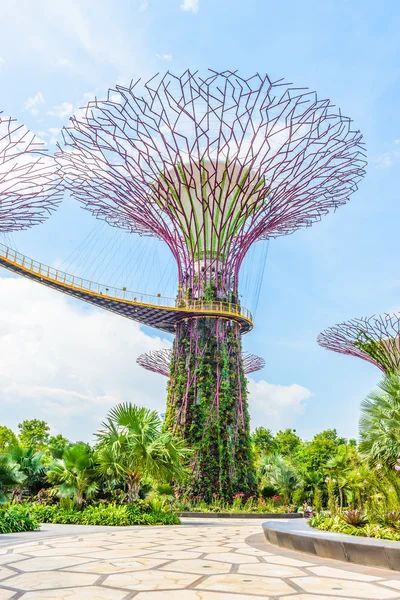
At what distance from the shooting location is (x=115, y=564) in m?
7.85

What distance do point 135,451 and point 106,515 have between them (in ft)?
6.57

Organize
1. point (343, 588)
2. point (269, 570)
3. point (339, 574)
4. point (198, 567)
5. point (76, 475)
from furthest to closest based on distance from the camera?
point (76, 475)
point (198, 567)
point (269, 570)
point (339, 574)
point (343, 588)

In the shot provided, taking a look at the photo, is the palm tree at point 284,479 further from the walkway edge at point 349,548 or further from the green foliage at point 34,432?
the green foliage at point 34,432

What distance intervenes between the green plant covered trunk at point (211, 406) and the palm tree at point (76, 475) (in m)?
9.10

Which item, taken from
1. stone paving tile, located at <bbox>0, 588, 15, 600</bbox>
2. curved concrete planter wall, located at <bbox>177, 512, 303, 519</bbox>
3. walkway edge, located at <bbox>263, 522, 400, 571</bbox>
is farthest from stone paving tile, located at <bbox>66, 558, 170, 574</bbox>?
curved concrete planter wall, located at <bbox>177, 512, 303, 519</bbox>

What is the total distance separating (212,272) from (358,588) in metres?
21.6

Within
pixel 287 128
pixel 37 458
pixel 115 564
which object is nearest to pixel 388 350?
pixel 287 128

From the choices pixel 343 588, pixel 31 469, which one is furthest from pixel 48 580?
pixel 31 469

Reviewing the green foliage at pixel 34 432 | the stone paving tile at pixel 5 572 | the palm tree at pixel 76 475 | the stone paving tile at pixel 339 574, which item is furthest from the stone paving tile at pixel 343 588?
the green foliage at pixel 34 432

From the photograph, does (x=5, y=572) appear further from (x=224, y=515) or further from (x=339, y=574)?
(x=224, y=515)

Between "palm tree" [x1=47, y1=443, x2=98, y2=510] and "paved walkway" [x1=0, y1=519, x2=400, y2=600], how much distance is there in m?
5.19

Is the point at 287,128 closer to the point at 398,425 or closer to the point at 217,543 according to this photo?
the point at 398,425

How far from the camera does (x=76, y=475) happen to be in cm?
1628

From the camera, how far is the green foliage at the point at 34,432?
194 feet
